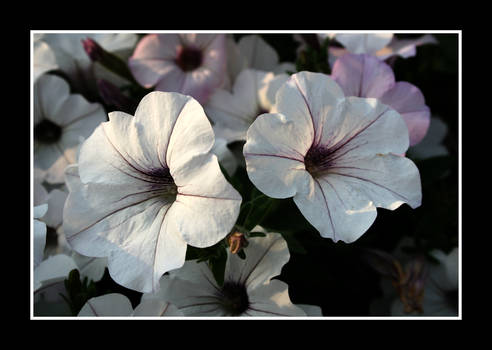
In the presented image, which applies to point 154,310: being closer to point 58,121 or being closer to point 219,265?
point 219,265

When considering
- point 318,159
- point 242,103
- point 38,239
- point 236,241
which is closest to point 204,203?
point 236,241

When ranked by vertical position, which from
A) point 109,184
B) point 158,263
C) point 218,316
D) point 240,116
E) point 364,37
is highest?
point 364,37

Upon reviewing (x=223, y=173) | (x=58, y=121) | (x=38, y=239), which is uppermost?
(x=58, y=121)

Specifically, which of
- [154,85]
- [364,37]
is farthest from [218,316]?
[364,37]

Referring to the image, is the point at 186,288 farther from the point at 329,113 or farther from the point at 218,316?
the point at 329,113

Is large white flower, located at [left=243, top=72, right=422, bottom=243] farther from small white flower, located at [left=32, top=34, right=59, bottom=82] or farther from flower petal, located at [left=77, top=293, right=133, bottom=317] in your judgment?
small white flower, located at [left=32, top=34, right=59, bottom=82]
